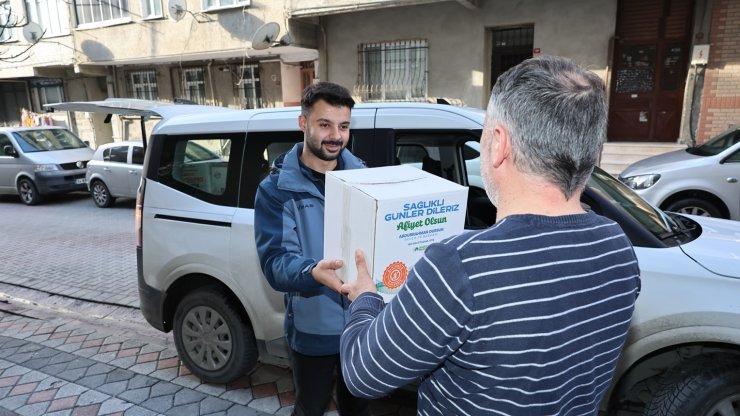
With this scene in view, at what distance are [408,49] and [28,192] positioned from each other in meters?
9.60

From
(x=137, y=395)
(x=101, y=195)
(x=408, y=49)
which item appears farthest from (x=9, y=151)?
(x=137, y=395)

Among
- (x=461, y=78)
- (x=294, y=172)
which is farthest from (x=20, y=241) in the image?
(x=461, y=78)

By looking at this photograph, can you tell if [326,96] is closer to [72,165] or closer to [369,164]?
[369,164]

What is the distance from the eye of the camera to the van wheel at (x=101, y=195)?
10.6 meters

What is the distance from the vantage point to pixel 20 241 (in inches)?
314

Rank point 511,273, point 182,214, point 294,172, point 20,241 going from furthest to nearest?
point 20,241 → point 182,214 → point 294,172 → point 511,273

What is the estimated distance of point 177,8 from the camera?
1305 cm

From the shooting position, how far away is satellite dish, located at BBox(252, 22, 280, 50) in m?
11.2

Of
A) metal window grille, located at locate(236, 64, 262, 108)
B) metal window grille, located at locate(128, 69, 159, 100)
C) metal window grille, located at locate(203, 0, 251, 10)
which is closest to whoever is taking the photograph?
metal window grille, located at locate(203, 0, 251, 10)

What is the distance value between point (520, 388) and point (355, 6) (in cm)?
1078

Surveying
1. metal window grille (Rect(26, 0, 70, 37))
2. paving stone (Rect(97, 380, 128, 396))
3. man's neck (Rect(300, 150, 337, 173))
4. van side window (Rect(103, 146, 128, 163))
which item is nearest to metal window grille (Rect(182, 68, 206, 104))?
metal window grille (Rect(26, 0, 70, 37))

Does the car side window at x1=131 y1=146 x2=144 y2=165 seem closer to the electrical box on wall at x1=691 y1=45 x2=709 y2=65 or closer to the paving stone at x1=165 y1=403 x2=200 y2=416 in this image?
the paving stone at x1=165 y1=403 x2=200 y2=416

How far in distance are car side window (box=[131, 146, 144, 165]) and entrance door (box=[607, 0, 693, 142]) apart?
33.1 feet

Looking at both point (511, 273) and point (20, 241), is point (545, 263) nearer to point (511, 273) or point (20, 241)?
point (511, 273)
